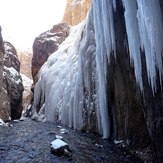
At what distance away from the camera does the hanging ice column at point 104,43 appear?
9680mm

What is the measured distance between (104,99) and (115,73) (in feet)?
3.82

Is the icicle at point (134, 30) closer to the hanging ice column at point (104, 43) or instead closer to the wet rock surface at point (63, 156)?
the hanging ice column at point (104, 43)

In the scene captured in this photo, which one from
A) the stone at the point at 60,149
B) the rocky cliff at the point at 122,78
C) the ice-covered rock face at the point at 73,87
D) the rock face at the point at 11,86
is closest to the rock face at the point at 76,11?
the rock face at the point at 11,86

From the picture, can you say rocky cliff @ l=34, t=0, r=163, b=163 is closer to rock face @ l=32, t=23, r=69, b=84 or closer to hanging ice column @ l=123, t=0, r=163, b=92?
hanging ice column @ l=123, t=0, r=163, b=92

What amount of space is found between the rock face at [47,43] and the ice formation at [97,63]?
4150 mm

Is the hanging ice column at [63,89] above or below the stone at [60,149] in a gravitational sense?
above

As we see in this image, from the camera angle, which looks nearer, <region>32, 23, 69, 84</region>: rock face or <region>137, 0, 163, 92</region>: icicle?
<region>137, 0, 163, 92</region>: icicle

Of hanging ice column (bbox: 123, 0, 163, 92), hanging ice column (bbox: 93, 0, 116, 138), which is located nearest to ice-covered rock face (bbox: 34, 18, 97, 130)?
hanging ice column (bbox: 93, 0, 116, 138)

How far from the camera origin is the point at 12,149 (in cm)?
914

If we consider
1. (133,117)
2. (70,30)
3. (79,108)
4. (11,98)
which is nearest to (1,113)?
(11,98)

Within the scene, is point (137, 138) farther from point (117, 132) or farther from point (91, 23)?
point (91, 23)

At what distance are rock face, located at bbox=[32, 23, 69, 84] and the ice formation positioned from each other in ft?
13.6

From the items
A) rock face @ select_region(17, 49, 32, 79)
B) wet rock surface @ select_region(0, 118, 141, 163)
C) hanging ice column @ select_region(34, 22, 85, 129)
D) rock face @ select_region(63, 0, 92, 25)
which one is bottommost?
wet rock surface @ select_region(0, 118, 141, 163)

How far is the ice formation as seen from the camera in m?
6.07
